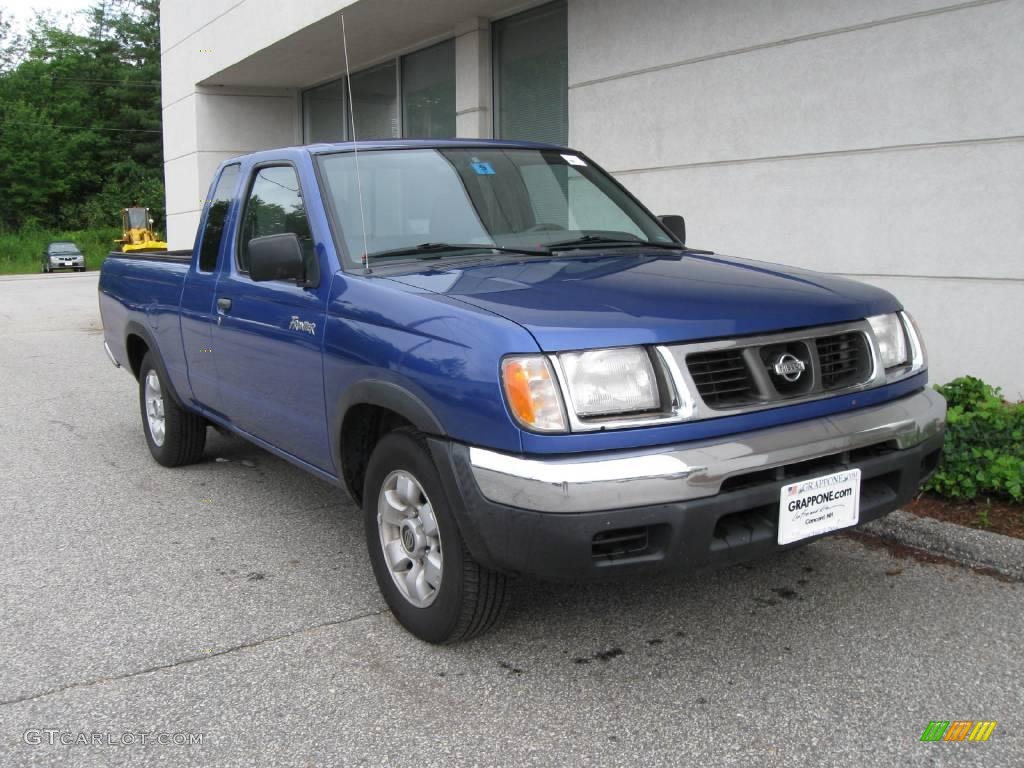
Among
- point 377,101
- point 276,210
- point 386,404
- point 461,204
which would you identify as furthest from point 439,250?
point 377,101

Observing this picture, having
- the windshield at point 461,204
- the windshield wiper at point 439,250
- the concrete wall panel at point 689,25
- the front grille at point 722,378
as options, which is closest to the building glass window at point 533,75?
the concrete wall panel at point 689,25

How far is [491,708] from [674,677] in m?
0.64

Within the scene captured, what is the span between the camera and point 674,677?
337 cm

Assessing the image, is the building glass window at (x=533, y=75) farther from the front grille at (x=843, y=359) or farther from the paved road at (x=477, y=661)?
the front grille at (x=843, y=359)

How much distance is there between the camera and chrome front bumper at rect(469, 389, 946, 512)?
9.54ft

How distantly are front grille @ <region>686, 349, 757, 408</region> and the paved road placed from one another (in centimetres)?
95

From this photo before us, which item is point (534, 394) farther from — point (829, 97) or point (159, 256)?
point (829, 97)

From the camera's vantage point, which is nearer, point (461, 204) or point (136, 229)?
point (461, 204)

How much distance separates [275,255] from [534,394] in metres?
1.42

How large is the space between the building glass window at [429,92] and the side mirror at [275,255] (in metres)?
8.92

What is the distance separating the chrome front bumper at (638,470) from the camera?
2908 mm

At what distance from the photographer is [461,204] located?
14.2 ft

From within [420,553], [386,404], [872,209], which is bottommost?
[420,553]

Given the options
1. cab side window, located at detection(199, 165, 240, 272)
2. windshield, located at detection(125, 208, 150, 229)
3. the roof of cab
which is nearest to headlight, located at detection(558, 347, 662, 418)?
the roof of cab
